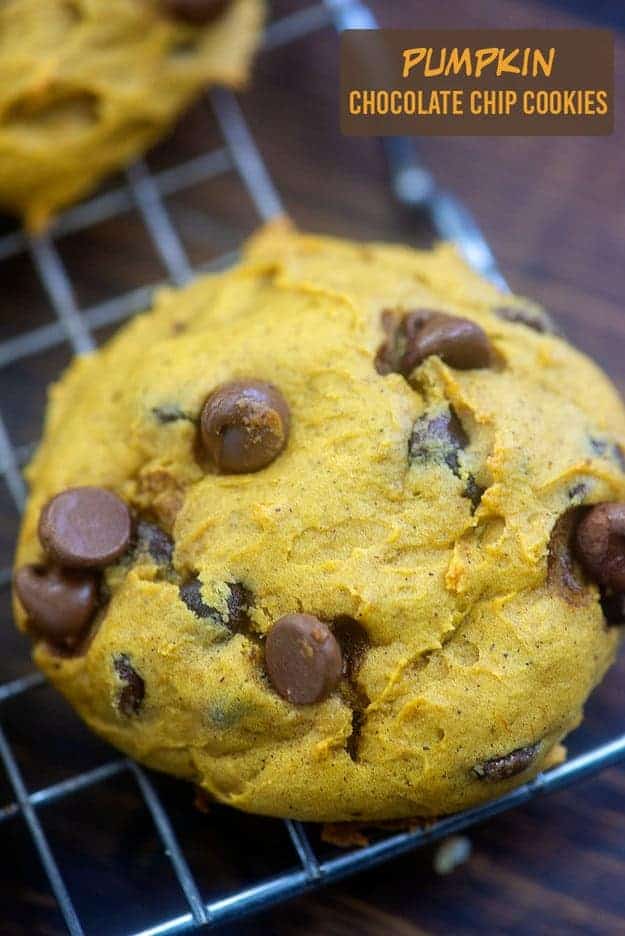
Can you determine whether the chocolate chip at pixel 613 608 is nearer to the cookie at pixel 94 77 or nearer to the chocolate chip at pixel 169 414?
the chocolate chip at pixel 169 414

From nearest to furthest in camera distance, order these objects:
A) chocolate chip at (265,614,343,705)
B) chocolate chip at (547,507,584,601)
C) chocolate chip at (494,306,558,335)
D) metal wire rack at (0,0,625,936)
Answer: chocolate chip at (265,614,343,705) → chocolate chip at (547,507,584,601) → metal wire rack at (0,0,625,936) → chocolate chip at (494,306,558,335)

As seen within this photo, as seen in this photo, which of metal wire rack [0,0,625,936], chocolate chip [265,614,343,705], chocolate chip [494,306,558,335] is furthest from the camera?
chocolate chip [494,306,558,335]

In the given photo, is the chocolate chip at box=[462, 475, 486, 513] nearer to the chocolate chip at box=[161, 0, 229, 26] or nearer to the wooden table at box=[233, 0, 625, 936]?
the wooden table at box=[233, 0, 625, 936]

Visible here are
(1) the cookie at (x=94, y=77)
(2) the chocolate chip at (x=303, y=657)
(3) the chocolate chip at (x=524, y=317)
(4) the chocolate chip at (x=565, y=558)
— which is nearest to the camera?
(2) the chocolate chip at (x=303, y=657)

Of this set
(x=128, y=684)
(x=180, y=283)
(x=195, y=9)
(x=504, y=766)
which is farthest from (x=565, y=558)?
(x=195, y=9)

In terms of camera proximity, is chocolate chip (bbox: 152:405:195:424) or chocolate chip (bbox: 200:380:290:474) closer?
chocolate chip (bbox: 200:380:290:474)

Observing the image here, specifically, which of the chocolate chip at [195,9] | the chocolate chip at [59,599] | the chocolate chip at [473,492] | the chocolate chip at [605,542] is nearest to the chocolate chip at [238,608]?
the chocolate chip at [59,599]

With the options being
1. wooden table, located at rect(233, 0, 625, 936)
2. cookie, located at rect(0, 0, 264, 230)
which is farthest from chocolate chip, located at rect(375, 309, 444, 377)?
→ cookie, located at rect(0, 0, 264, 230)
